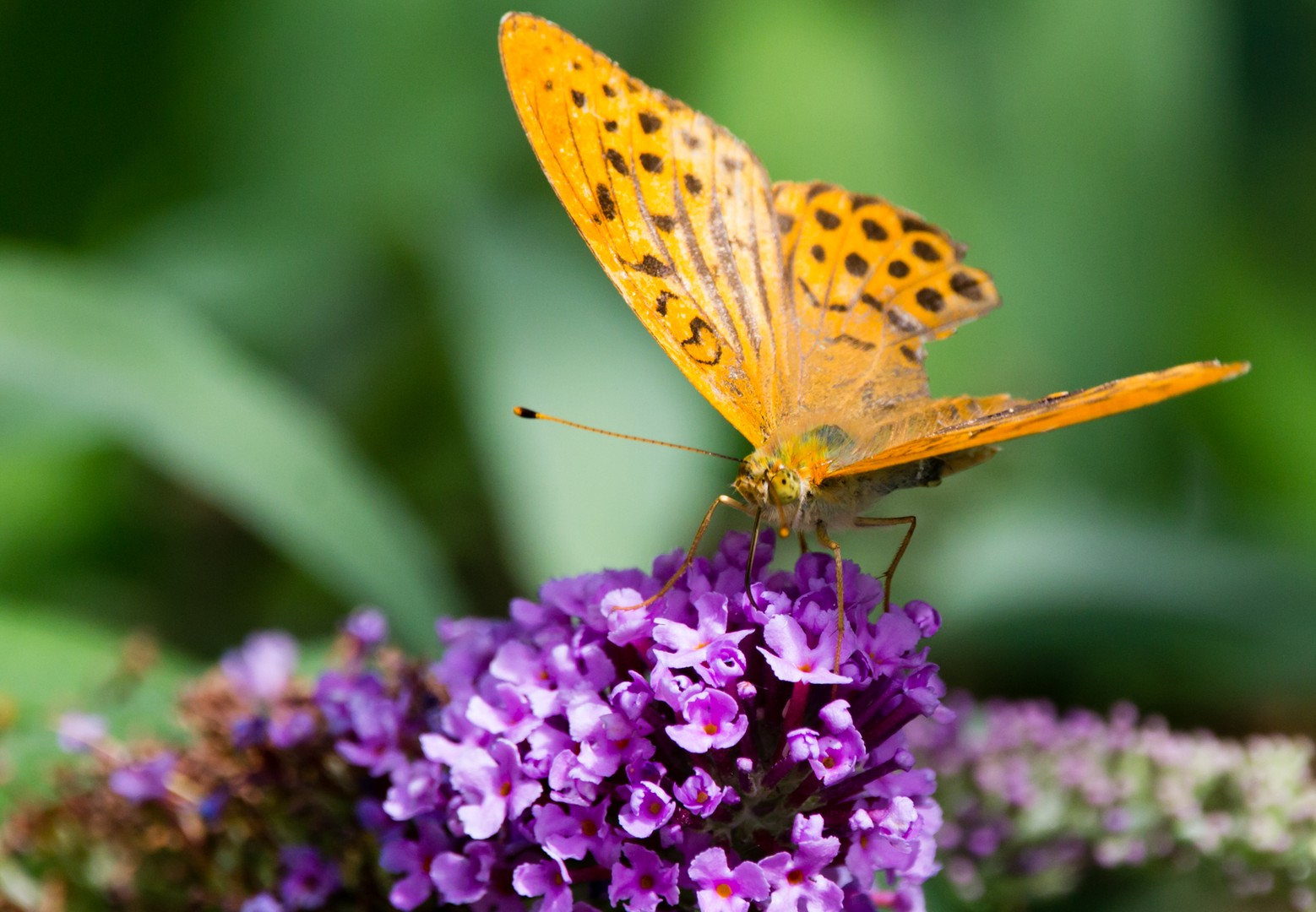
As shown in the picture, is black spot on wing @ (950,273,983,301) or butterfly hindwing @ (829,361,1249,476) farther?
black spot on wing @ (950,273,983,301)

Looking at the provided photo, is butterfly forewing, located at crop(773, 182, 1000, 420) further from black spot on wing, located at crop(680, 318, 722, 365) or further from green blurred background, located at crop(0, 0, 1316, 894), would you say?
green blurred background, located at crop(0, 0, 1316, 894)

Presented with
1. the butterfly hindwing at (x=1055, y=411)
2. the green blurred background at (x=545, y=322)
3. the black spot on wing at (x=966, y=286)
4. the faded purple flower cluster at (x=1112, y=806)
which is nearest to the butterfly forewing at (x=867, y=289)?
the black spot on wing at (x=966, y=286)

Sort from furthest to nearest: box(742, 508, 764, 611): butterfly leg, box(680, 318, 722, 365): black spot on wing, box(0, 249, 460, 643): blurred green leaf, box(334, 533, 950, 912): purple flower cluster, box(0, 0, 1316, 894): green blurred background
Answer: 1. box(0, 0, 1316, 894): green blurred background
2. box(0, 249, 460, 643): blurred green leaf
3. box(680, 318, 722, 365): black spot on wing
4. box(742, 508, 764, 611): butterfly leg
5. box(334, 533, 950, 912): purple flower cluster

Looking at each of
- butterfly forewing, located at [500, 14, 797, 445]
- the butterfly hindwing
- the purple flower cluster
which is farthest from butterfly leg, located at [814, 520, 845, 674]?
butterfly forewing, located at [500, 14, 797, 445]

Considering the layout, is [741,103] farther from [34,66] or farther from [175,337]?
[34,66]

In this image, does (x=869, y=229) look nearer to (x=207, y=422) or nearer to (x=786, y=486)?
(x=786, y=486)

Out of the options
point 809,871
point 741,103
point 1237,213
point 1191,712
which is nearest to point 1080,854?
point 809,871
